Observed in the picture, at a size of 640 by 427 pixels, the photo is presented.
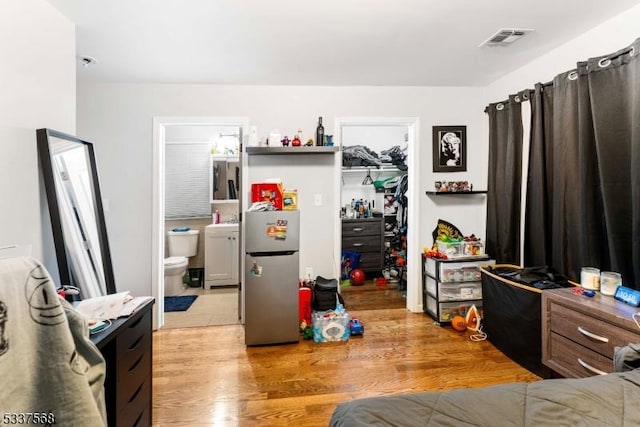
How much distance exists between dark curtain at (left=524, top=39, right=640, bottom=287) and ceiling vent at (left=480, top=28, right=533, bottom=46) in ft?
1.49

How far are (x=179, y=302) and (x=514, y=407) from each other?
367 cm

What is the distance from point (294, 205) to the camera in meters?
2.96

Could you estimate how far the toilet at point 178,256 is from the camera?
3.97 meters

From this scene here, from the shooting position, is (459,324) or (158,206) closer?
(459,324)

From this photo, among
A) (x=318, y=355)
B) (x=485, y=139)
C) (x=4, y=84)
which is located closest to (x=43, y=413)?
(x=4, y=84)

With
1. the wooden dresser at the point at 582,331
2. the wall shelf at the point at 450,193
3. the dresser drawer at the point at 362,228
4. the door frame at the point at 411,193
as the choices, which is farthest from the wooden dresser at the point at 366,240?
the wooden dresser at the point at 582,331

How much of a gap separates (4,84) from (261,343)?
2.37 metres

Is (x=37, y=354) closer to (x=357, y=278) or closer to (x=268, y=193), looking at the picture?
(x=268, y=193)

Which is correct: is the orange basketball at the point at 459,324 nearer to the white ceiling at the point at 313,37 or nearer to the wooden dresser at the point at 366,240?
the wooden dresser at the point at 366,240

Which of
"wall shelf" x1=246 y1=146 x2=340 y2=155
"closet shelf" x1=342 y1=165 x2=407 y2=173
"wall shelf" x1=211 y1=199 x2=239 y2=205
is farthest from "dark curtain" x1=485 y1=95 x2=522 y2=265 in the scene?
"wall shelf" x1=211 y1=199 x2=239 y2=205

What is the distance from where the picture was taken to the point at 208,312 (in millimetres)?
3498

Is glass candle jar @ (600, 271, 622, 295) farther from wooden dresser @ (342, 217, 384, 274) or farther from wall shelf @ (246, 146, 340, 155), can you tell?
wooden dresser @ (342, 217, 384, 274)

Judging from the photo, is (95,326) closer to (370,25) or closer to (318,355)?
(318,355)

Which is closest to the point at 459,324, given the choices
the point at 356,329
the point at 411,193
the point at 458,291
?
the point at 458,291
